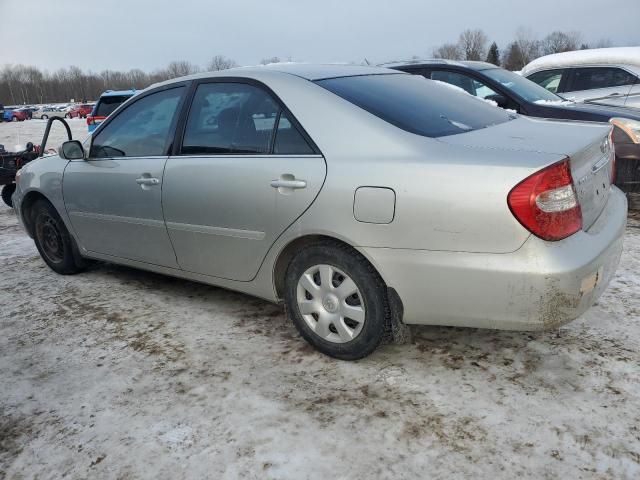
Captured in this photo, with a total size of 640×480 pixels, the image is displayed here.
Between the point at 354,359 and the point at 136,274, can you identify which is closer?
the point at 354,359

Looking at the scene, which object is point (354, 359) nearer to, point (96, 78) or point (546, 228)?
point (546, 228)

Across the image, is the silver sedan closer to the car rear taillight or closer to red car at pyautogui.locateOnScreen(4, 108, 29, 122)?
the car rear taillight

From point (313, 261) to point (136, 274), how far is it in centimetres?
239

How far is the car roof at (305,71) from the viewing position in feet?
10.3

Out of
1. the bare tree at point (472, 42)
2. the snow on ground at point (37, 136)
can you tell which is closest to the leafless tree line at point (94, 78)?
the bare tree at point (472, 42)

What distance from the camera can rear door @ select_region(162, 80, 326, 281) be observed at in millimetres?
2855

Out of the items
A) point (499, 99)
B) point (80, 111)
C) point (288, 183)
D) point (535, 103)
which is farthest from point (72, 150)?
point (80, 111)

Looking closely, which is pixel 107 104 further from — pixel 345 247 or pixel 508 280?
pixel 508 280

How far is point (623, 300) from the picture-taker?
3480 millimetres

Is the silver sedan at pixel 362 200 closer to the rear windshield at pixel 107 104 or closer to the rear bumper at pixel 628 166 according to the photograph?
the rear bumper at pixel 628 166

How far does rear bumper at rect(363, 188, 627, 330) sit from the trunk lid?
0.15 meters

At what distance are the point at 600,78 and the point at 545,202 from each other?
695 cm

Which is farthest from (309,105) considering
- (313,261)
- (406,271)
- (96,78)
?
(96,78)

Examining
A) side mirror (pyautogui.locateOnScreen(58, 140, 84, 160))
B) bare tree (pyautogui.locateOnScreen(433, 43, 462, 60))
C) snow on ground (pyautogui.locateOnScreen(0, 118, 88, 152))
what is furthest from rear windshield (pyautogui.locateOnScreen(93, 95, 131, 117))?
bare tree (pyautogui.locateOnScreen(433, 43, 462, 60))
